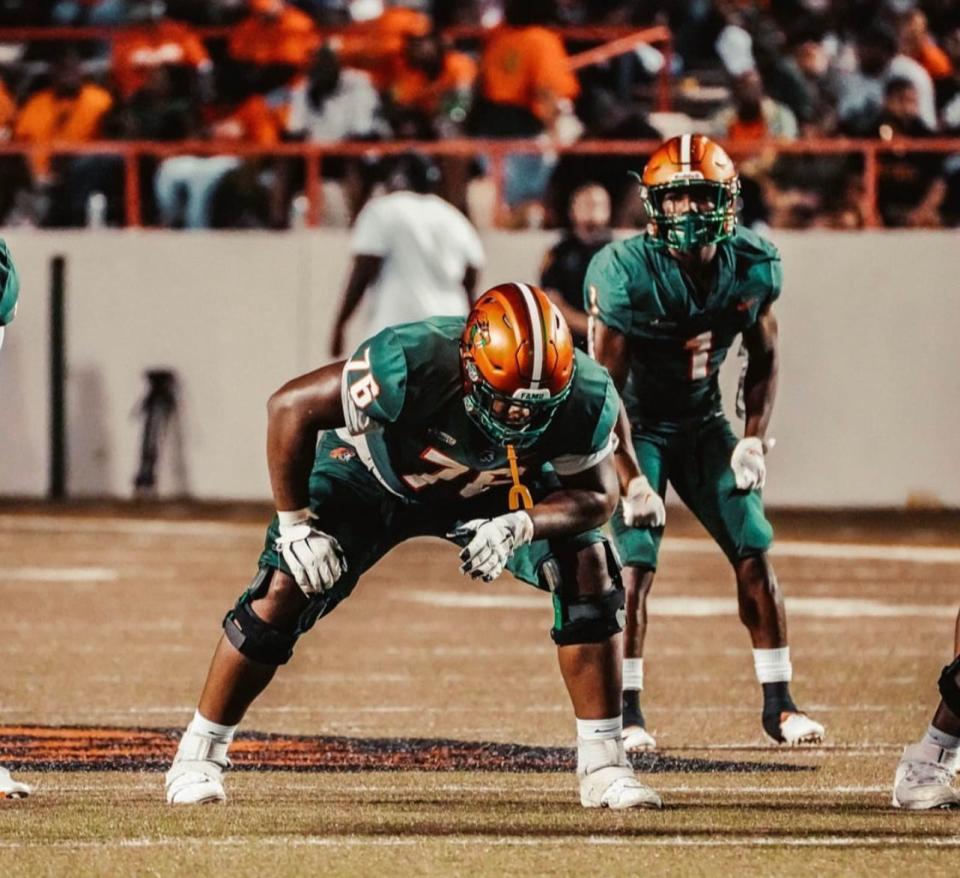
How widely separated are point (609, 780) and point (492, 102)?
1000 centimetres

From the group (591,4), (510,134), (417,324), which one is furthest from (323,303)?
(417,324)

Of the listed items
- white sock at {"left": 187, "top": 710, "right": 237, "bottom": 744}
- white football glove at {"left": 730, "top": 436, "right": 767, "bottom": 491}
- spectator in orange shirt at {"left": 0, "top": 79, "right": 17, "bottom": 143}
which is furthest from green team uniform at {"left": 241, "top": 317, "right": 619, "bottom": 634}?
spectator in orange shirt at {"left": 0, "top": 79, "right": 17, "bottom": 143}

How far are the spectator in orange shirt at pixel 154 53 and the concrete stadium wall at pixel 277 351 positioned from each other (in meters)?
1.18

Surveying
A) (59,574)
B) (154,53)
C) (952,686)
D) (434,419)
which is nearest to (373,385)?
(434,419)

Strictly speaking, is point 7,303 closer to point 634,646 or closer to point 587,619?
point 587,619

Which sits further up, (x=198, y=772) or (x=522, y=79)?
(x=522, y=79)

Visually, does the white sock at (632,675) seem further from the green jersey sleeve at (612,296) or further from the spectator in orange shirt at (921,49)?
the spectator in orange shirt at (921,49)

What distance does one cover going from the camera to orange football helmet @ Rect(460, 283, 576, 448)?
217 inches

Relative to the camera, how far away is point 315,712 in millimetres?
7918

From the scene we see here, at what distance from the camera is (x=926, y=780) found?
5.91 m

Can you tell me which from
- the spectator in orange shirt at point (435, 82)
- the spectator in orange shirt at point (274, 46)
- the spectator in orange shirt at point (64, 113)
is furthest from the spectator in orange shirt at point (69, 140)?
the spectator in orange shirt at point (435, 82)

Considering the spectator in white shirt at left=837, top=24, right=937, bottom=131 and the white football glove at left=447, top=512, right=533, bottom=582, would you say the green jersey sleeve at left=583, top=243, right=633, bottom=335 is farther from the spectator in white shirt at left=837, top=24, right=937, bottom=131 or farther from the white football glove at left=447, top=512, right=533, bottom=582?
the spectator in white shirt at left=837, top=24, right=937, bottom=131

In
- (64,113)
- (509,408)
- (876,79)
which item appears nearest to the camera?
(509,408)

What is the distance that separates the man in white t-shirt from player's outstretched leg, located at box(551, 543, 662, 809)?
6.18 metres
